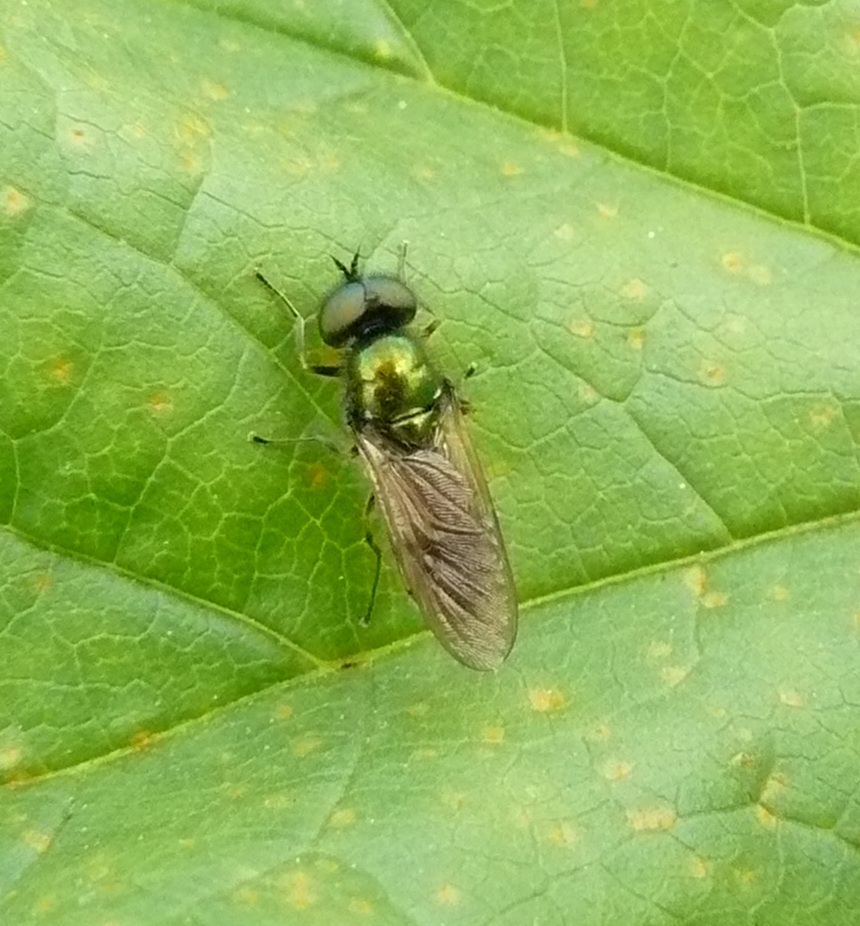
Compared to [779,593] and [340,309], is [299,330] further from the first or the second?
[779,593]

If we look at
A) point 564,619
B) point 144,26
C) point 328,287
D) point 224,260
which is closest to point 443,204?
point 328,287

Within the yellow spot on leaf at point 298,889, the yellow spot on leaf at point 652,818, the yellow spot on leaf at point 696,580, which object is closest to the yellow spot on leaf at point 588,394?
the yellow spot on leaf at point 696,580

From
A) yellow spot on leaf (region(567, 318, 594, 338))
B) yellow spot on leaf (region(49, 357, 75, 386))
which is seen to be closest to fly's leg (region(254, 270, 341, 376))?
yellow spot on leaf (region(49, 357, 75, 386))

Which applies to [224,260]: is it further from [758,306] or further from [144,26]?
[758,306]

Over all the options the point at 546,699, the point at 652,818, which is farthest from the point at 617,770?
the point at 546,699

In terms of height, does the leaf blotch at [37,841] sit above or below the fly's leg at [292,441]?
below

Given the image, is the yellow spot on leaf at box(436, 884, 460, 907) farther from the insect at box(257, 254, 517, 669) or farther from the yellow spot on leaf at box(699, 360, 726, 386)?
the yellow spot on leaf at box(699, 360, 726, 386)

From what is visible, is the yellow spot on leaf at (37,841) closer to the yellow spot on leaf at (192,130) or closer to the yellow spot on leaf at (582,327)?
the yellow spot on leaf at (192,130)
